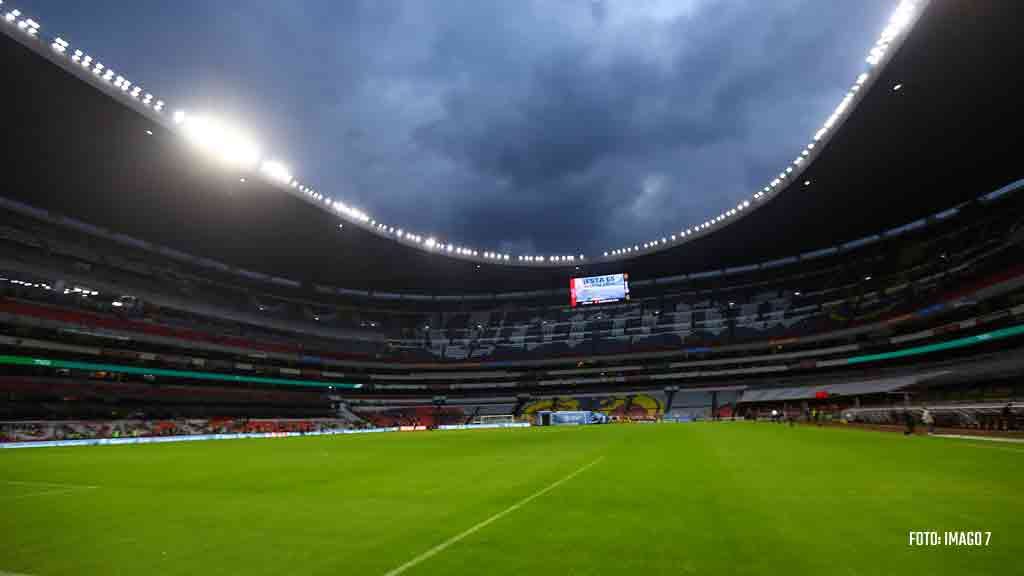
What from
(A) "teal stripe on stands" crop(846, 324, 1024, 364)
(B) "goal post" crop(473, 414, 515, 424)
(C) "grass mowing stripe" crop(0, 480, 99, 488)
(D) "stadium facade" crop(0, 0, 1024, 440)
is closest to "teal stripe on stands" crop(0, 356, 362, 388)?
(D) "stadium facade" crop(0, 0, 1024, 440)

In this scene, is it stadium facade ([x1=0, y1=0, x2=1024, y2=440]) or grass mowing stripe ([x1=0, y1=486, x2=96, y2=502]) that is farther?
stadium facade ([x1=0, y1=0, x2=1024, y2=440])

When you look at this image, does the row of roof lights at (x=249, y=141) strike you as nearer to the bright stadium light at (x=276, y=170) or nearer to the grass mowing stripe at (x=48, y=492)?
the bright stadium light at (x=276, y=170)

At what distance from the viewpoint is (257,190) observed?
1582 inches

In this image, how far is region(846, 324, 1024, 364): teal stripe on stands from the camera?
3650 cm

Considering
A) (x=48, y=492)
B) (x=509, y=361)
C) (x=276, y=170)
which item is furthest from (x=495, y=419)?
(x=48, y=492)

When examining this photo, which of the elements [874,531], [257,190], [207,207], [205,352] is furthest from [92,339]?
[874,531]

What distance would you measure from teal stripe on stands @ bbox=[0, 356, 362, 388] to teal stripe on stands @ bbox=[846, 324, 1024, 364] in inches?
2332

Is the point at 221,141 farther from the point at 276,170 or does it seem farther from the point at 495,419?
the point at 495,419

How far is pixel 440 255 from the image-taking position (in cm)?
5741

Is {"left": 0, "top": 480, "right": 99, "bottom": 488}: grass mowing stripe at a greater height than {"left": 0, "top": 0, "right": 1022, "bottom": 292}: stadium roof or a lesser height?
lesser

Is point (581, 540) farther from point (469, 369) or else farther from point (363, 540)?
point (469, 369)

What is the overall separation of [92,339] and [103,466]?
3744cm

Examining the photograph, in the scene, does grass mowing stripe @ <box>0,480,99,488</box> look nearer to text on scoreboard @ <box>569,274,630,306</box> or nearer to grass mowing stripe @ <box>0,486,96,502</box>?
grass mowing stripe @ <box>0,486,96,502</box>

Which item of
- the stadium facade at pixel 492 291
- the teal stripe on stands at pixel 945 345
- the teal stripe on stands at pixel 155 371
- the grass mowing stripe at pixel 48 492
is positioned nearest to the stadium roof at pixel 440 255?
the stadium facade at pixel 492 291
